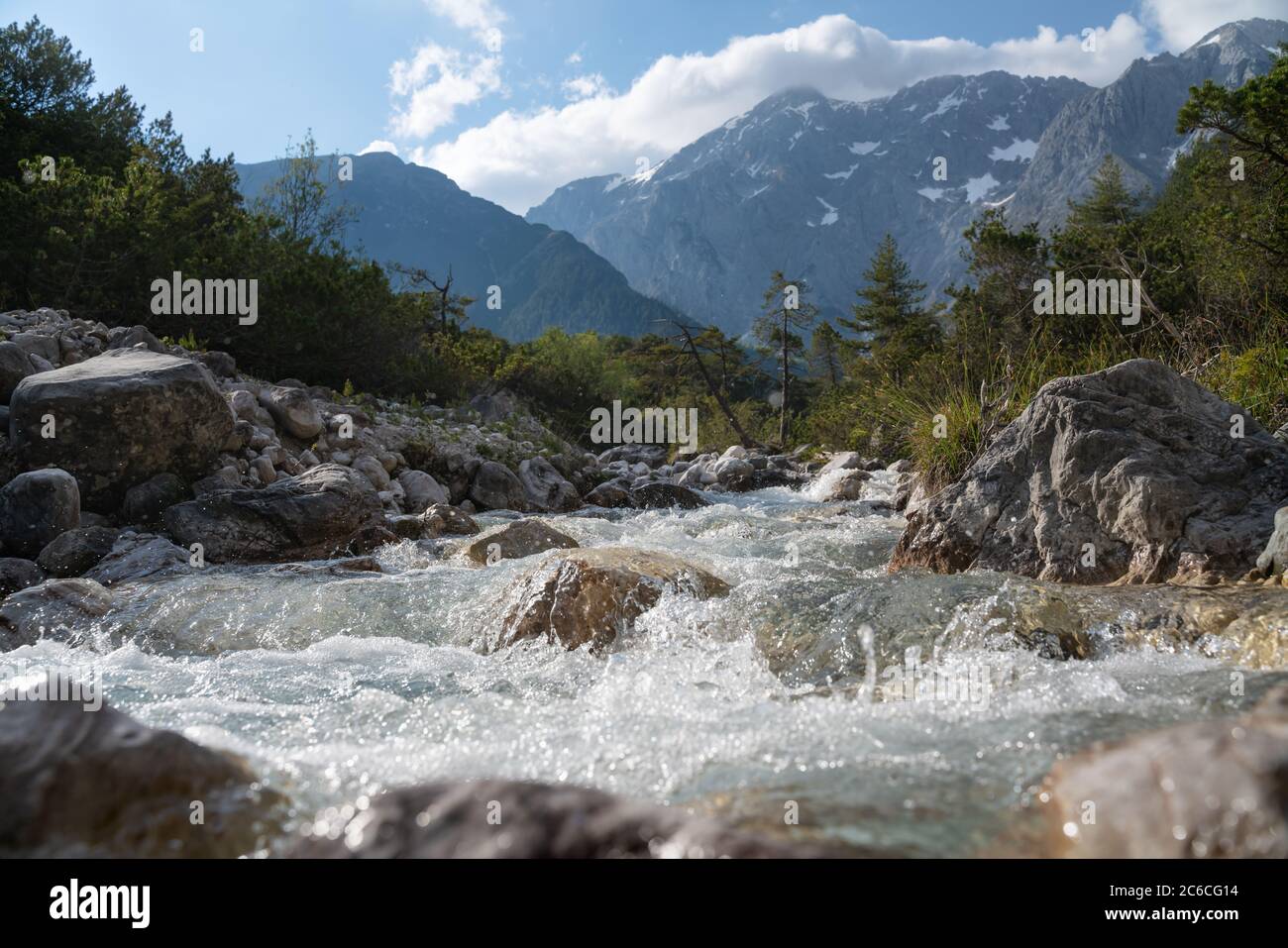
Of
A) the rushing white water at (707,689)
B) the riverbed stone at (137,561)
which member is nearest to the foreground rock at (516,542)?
the rushing white water at (707,689)

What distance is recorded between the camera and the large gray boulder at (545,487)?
38.1 feet

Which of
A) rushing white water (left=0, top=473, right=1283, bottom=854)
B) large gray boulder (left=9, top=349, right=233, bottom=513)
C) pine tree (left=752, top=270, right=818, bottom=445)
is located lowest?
rushing white water (left=0, top=473, right=1283, bottom=854)

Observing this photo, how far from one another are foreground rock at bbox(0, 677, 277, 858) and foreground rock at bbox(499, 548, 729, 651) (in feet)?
7.94

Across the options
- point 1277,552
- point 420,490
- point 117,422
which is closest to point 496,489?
point 420,490

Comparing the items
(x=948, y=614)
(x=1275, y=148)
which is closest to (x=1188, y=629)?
(x=948, y=614)

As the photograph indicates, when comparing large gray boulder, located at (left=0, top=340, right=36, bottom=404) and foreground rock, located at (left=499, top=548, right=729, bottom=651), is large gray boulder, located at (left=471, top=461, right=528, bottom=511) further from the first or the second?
foreground rock, located at (left=499, top=548, right=729, bottom=651)

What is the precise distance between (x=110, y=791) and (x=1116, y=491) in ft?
16.9

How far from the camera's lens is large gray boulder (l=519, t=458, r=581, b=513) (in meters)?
11.6

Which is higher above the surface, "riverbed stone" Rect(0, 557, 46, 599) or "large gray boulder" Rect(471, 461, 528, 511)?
"large gray boulder" Rect(471, 461, 528, 511)

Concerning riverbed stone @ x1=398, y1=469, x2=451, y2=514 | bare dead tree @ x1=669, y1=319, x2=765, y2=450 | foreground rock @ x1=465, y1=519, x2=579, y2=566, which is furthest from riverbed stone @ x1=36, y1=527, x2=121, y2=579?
bare dead tree @ x1=669, y1=319, x2=765, y2=450

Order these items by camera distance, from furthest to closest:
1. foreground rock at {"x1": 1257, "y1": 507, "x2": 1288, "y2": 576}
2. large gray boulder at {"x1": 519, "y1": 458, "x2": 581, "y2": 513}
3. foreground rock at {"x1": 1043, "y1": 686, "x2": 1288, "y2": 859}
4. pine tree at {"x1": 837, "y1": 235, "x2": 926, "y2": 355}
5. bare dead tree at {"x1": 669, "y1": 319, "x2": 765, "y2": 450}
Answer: pine tree at {"x1": 837, "y1": 235, "x2": 926, "y2": 355} → bare dead tree at {"x1": 669, "y1": 319, "x2": 765, "y2": 450} → large gray boulder at {"x1": 519, "y1": 458, "x2": 581, "y2": 513} → foreground rock at {"x1": 1257, "y1": 507, "x2": 1288, "y2": 576} → foreground rock at {"x1": 1043, "y1": 686, "x2": 1288, "y2": 859}

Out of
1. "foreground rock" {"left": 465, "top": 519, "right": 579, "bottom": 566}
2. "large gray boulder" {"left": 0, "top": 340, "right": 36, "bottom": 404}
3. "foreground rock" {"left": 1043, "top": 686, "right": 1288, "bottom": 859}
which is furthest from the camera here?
"large gray boulder" {"left": 0, "top": 340, "right": 36, "bottom": 404}

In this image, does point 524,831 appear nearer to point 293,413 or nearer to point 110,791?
point 110,791
